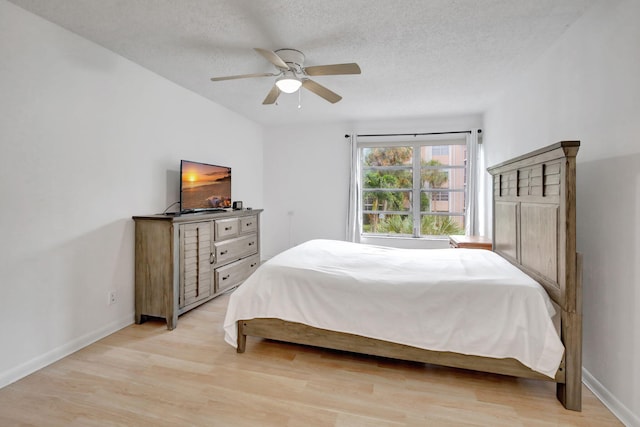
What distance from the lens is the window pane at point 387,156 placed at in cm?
497

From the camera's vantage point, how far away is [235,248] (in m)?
3.70

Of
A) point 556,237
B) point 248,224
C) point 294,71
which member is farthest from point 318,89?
point 556,237

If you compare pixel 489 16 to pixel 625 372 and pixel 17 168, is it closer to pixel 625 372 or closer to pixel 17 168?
pixel 625 372

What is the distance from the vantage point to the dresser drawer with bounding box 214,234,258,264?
11.2ft

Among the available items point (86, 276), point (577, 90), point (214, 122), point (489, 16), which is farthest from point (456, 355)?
point (214, 122)

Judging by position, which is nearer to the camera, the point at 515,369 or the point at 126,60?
→ the point at 515,369

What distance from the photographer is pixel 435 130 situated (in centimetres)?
470

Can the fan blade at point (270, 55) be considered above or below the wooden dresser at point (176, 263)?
above

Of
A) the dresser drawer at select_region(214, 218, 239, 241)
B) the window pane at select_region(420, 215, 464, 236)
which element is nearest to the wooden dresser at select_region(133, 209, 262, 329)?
the dresser drawer at select_region(214, 218, 239, 241)

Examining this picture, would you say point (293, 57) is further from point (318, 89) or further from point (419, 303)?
point (419, 303)

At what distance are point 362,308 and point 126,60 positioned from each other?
303 centimetres

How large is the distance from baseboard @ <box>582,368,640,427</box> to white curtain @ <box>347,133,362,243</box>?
324 cm

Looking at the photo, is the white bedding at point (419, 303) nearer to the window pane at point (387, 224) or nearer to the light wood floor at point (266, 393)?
the light wood floor at point (266, 393)

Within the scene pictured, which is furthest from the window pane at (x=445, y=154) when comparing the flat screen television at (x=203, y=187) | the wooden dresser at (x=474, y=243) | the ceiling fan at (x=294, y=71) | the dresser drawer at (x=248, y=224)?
the flat screen television at (x=203, y=187)
